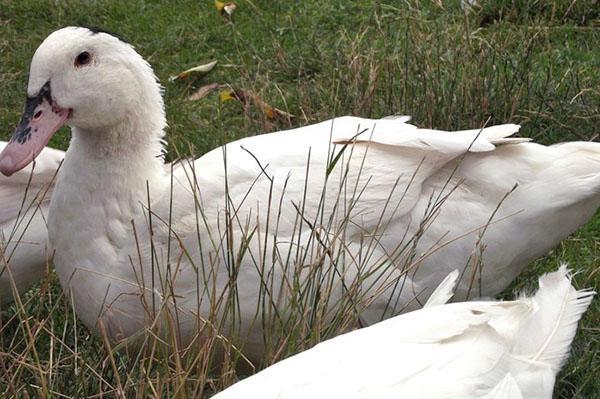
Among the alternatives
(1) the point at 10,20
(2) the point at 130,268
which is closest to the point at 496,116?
(2) the point at 130,268

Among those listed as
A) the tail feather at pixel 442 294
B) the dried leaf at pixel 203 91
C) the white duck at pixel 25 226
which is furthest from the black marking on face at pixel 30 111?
the dried leaf at pixel 203 91

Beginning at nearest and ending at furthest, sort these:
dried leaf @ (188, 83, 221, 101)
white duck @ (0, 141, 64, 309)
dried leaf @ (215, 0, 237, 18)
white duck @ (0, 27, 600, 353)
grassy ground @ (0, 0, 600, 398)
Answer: white duck @ (0, 27, 600, 353), white duck @ (0, 141, 64, 309), grassy ground @ (0, 0, 600, 398), dried leaf @ (188, 83, 221, 101), dried leaf @ (215, 0, 237, 18)

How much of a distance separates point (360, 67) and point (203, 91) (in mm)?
1367

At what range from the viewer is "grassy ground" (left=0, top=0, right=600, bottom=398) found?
5.06 meters

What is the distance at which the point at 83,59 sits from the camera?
424 cm

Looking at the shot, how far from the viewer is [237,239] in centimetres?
420

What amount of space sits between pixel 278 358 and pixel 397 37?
3.48 metres

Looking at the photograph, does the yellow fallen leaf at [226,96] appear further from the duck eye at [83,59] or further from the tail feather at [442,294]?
the tail feather at [442,294]

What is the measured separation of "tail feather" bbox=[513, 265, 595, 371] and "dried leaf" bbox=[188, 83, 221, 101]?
3.79 m

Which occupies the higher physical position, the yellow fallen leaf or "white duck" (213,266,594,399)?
"white duck" (213,266,594,399)

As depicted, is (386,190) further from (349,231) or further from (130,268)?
(130,268)

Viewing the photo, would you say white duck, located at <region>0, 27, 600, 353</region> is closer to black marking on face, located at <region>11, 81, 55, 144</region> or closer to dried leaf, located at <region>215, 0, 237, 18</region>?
black marking on face, located at <region>11, 81, 55, 144</region>

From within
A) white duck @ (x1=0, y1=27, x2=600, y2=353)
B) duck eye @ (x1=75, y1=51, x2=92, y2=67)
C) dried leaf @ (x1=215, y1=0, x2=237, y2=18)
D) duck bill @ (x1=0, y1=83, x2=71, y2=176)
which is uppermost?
duck eye @ (x1=75, y1=51, x2=92, y2=67)

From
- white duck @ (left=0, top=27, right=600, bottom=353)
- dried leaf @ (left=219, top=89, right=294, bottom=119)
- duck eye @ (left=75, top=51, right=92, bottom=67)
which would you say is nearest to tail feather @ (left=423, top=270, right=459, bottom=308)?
white duck @ (left=0, top=27, right=600, bottom=353)
